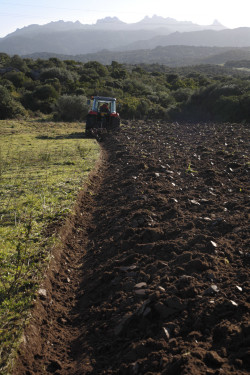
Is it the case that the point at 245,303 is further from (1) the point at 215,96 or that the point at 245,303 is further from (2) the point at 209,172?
(1) the point at 215,96

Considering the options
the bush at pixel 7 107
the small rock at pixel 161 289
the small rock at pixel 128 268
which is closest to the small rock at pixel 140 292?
the small rock at pixel 161 289

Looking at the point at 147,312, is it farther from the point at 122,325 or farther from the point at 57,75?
the point at 57,75

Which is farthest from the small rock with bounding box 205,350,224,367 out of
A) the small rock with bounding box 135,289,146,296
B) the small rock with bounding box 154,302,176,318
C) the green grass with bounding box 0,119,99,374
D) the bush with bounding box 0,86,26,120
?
the bush with bounding box 0,86,26,120

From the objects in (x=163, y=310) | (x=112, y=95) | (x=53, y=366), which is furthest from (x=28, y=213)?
(x=112, y=95)

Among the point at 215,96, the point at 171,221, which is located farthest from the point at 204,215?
the point at 215,96

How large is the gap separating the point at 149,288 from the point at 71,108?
76.5ft

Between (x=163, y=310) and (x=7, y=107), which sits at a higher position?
(x=163, y=310)

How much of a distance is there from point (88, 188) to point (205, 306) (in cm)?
539

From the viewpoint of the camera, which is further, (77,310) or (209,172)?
(209,172)

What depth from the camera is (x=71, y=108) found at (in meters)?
25.9

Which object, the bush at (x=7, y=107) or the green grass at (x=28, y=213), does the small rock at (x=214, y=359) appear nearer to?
the green grass at (x=28, y=213)

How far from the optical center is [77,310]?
163 inches

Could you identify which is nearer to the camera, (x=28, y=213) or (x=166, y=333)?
(x=166, y=333)

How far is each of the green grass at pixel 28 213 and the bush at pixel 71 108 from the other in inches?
444
